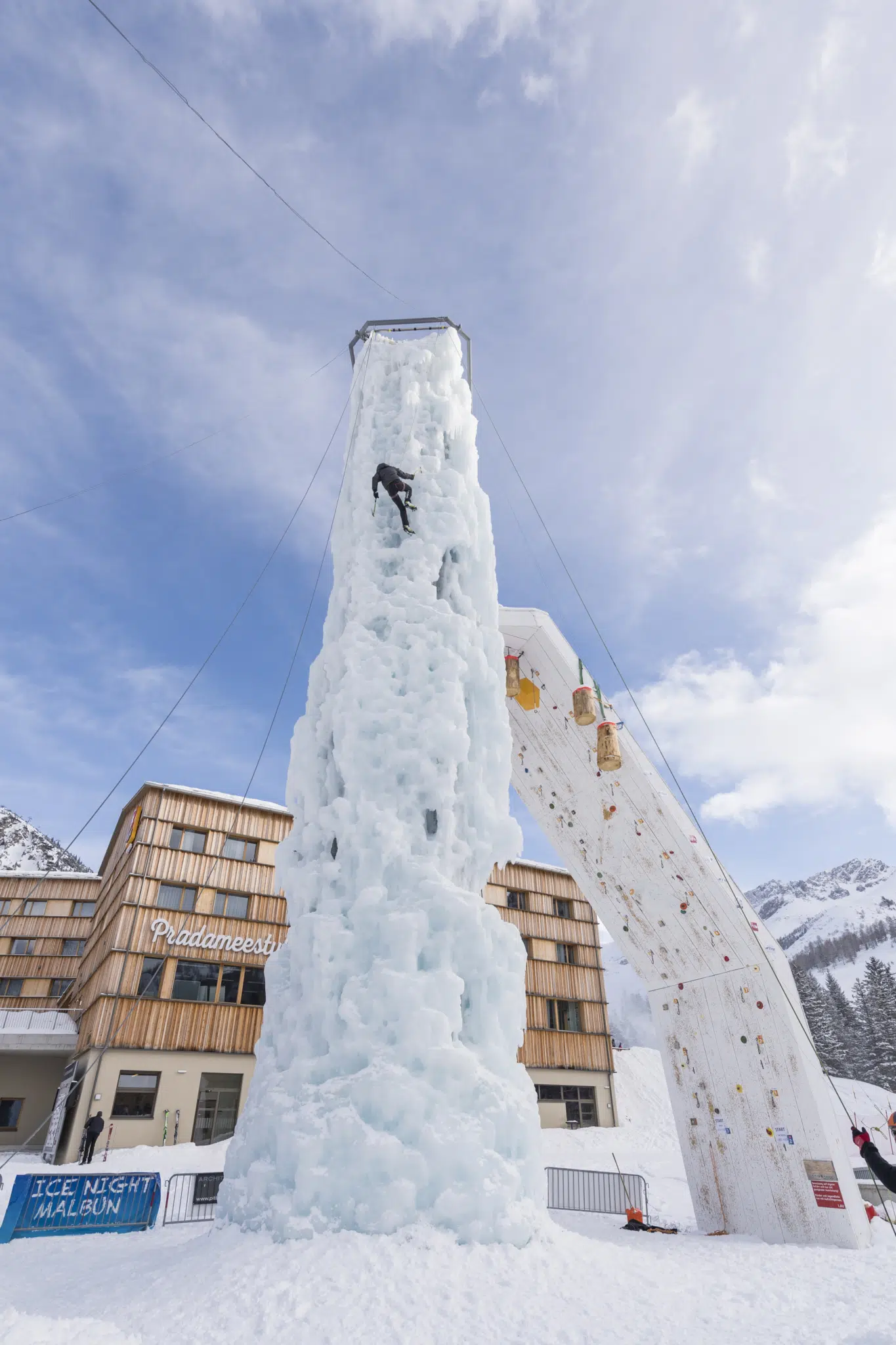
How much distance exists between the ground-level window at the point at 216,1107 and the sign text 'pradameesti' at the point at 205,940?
135 inches

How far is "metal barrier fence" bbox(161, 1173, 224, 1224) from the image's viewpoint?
10.5 m

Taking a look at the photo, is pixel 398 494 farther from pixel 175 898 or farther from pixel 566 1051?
pixel 566 1051

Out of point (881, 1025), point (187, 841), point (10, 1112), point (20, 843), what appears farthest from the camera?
point (20, 843)

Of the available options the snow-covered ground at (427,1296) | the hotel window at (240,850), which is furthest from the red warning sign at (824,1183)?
the hotel window at (240,850)

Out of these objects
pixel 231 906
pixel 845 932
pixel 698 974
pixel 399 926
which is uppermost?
pixel 845 932

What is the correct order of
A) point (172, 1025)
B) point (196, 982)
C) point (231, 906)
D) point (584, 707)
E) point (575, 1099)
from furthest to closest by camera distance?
1. point (575, 1099)
2. point (231, 906)
3. point (196, 982)
4. point (172, 1025)
5. point (584, 707)

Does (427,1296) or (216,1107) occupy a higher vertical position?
(216,1107)

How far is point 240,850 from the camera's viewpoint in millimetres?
22766

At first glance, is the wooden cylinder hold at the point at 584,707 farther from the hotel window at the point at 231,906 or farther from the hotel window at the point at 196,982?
the hotel window at the point at 196,982

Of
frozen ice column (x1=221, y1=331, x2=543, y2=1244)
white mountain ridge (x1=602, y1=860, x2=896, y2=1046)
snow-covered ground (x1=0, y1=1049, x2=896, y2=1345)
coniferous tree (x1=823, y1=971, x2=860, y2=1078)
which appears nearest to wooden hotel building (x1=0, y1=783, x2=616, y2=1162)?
frozen ice column (x1=221, y1=331, x2=543, y2=1244)

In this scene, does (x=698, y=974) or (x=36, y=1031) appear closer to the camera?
(x=698, y=974)

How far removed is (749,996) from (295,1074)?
6963 mm

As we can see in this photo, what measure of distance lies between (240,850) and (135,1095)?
23.5ft

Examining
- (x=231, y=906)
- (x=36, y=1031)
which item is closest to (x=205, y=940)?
(x=231, y=906)
